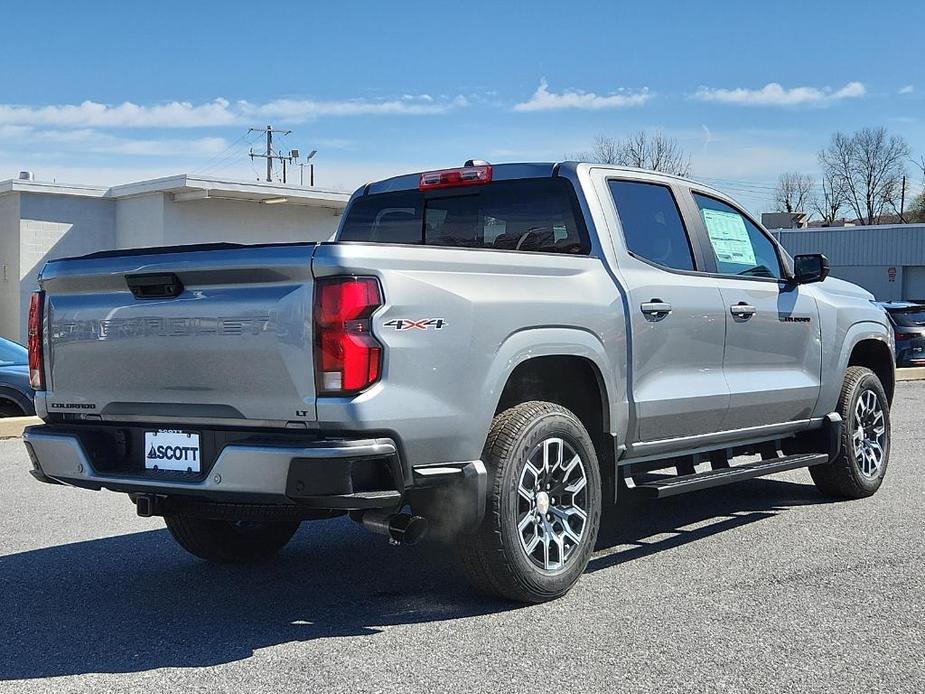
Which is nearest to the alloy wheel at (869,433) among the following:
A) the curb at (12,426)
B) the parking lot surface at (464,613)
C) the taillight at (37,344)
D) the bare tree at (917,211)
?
the parking lot surface at (464,613)

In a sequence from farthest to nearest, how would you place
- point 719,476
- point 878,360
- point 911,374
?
point 911,374 < point 878,360 < point 719,476

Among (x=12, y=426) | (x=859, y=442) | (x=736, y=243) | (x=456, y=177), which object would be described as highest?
(x=456, y=177)

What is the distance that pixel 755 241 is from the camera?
7172mm

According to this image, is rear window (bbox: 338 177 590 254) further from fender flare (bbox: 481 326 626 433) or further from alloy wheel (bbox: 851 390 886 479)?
alloy wheel (bbox: 851 390 886 479)

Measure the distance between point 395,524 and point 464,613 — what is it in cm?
66

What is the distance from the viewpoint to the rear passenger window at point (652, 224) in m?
6.11

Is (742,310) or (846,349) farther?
(846,349)

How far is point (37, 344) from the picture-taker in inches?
206

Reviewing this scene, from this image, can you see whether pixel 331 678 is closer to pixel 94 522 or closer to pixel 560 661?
pixel 560 661

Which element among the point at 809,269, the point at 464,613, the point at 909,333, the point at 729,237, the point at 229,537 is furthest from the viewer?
the point at 909,333

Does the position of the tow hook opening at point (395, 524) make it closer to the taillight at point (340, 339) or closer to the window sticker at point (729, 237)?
the taillight at point (340, 339)

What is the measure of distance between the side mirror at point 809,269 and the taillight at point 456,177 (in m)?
2.13

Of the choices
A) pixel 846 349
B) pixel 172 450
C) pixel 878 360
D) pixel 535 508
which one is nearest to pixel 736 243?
pixel 846 349

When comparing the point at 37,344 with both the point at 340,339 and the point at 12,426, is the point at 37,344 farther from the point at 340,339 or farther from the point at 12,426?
the point at 12,426
